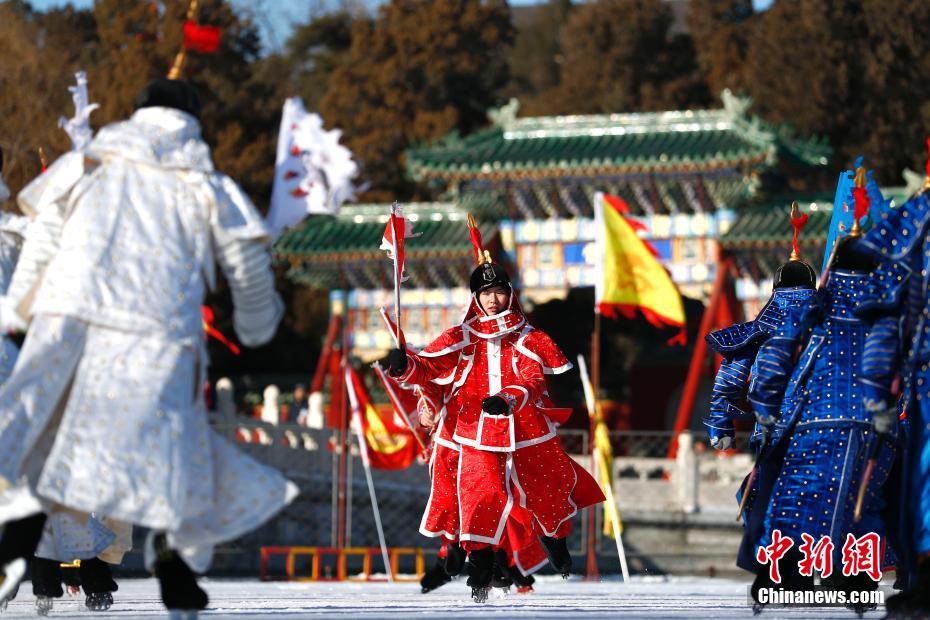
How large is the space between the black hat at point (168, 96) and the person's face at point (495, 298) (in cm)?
301

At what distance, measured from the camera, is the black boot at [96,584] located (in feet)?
27.2

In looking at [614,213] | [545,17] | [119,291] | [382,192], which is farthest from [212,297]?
[119,291]

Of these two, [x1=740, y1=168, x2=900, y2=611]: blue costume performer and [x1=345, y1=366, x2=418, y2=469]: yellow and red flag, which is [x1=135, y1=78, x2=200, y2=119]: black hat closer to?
[x1=740, y1=168, x2=900, y2=611]: blue costume performer

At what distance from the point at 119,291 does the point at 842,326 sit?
130 inches

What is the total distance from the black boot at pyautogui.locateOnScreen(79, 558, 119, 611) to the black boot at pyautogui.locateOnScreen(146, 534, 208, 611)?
7.48ft

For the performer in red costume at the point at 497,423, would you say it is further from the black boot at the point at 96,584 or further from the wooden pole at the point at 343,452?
the wooden pole at the point at 343,452

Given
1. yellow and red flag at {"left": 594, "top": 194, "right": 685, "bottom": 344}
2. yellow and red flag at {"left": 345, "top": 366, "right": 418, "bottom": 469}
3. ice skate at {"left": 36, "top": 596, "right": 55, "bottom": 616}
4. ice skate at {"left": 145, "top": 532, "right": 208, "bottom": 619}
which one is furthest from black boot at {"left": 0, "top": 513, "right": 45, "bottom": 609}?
yellow and red flag at {"left": 345, "top": 366, "right": 418, "bottom": 469}

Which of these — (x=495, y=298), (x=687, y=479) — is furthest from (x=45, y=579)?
(x=687, y=479)

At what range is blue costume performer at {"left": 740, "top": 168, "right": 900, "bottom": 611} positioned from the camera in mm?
7590

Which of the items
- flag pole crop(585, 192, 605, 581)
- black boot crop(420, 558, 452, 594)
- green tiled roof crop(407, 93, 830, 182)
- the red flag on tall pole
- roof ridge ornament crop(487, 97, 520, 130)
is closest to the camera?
the red flag on tall pole

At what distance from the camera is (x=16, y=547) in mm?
6031

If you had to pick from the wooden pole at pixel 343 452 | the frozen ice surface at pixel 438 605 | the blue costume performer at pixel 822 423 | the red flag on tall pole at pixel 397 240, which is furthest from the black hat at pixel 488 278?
the wooden pole at pixel 343 452

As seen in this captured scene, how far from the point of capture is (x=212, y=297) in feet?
97.5

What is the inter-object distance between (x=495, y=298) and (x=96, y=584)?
243 centimetres
